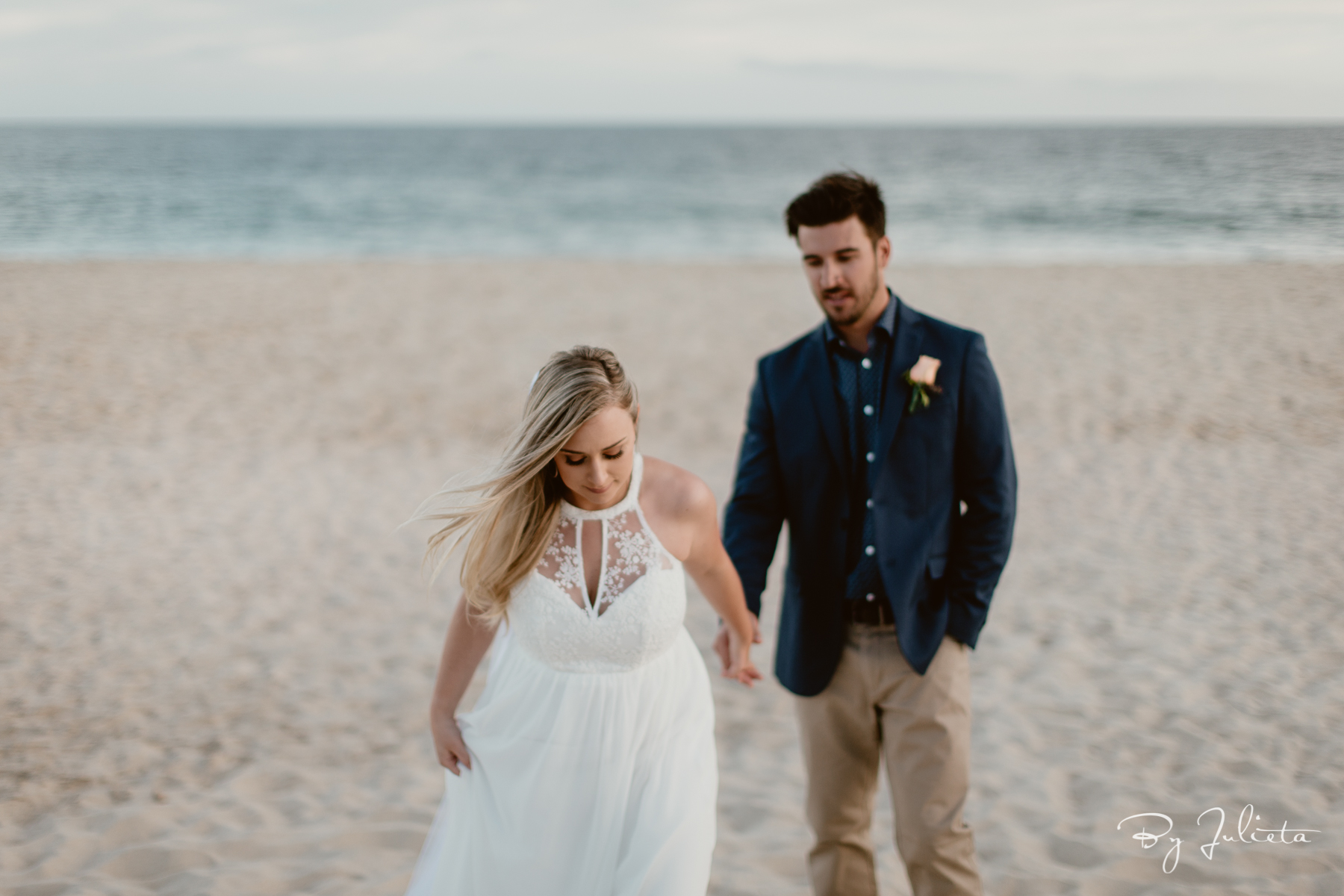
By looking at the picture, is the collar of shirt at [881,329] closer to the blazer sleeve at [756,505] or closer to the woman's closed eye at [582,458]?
the blazer sleeve at [756,505]

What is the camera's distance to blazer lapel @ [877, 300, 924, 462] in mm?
2709

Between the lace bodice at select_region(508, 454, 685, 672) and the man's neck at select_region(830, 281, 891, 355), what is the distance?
853 millimetres

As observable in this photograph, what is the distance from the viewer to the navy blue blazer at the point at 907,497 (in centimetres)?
270

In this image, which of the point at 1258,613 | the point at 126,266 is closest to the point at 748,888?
the point at 1258,613

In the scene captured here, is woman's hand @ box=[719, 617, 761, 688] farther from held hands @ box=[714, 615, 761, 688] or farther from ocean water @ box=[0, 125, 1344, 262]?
ocean water @ box=[0, 125, 1344, 262]

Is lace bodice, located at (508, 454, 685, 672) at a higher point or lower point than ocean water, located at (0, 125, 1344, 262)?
lower

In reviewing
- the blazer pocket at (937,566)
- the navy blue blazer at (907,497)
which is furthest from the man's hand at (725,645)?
the blazer pocket at (937,566)

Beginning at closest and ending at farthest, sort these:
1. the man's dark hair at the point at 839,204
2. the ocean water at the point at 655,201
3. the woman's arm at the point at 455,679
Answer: the woman's arm at the point at 455,679
the man's dark hair at the point at 839,204
the ocean water at the point at 655,201

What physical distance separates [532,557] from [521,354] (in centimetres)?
1037

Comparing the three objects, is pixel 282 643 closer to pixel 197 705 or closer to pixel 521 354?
pixel 197 705

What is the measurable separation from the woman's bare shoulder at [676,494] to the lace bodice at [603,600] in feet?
0.19

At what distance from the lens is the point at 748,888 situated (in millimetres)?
3529
